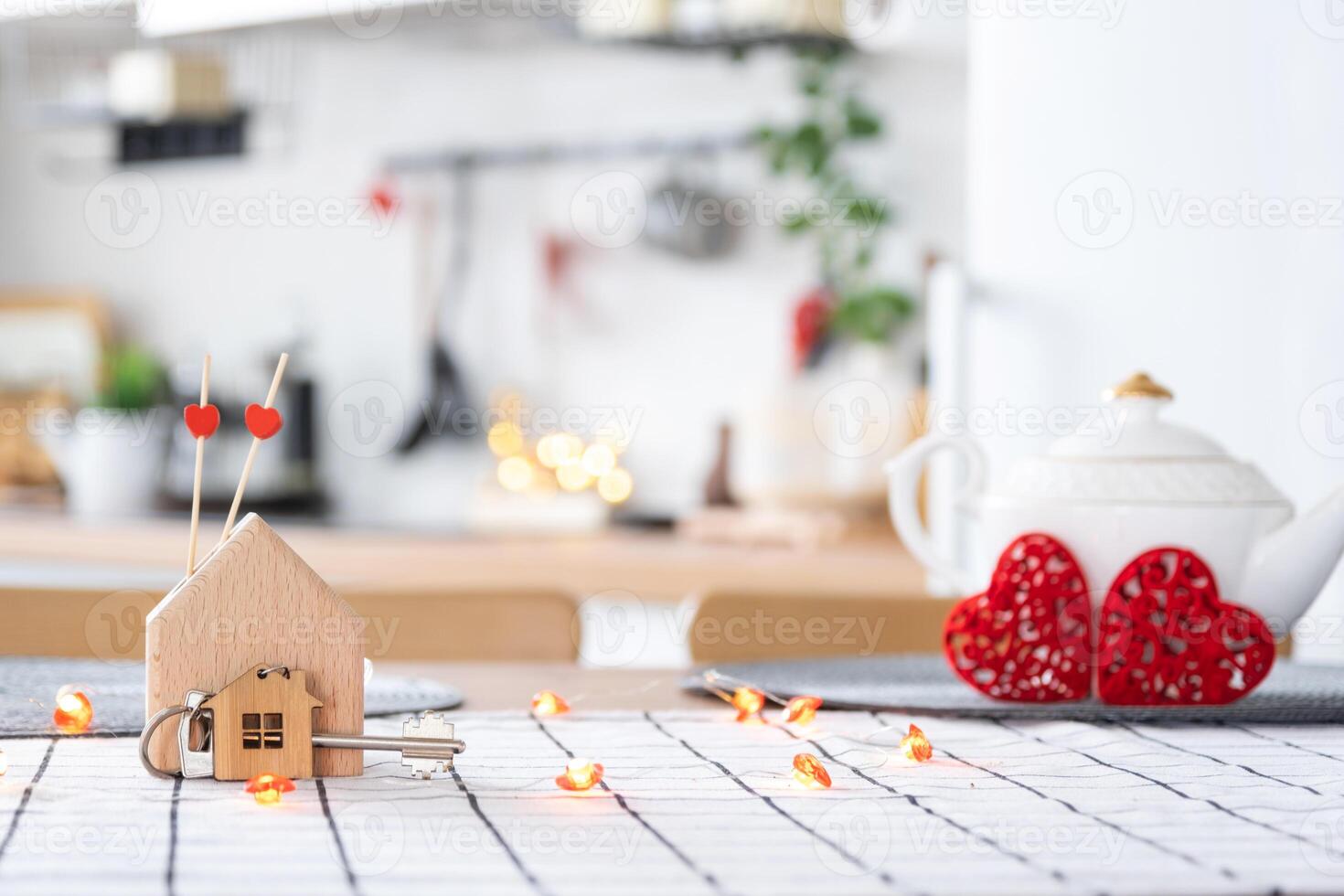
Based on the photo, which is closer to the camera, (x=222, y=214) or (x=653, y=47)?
(x=653, y=47)

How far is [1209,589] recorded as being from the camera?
799 mm

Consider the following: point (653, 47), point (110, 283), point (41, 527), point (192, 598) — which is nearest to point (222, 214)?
point (110, 283)

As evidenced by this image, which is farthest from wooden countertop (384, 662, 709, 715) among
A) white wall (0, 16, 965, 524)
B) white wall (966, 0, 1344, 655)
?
white wall (0, 16, 965, 524)

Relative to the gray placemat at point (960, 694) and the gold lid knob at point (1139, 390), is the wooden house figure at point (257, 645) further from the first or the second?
the gold lid knob at point (1139, 390)

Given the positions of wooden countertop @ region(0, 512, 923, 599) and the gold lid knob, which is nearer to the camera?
the gold lid knob

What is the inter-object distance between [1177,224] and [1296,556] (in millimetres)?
796

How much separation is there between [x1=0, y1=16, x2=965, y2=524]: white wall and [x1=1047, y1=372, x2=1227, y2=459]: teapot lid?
1726 millimetres

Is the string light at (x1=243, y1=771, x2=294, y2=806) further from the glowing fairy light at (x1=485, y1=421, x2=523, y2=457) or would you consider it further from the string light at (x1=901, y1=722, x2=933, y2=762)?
the glowing fairy light at (x1=485, y1=421, x2=523, y2=457)

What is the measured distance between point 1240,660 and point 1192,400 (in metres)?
0.74

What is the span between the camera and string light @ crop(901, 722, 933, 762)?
0.67 m

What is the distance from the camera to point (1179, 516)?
802 millimetres

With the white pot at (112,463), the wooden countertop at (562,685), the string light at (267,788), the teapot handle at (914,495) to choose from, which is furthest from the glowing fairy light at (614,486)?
the string light at (267,788)

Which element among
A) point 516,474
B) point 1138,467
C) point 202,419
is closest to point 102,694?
point 202,419

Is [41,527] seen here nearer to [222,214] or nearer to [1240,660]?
[222,214]
